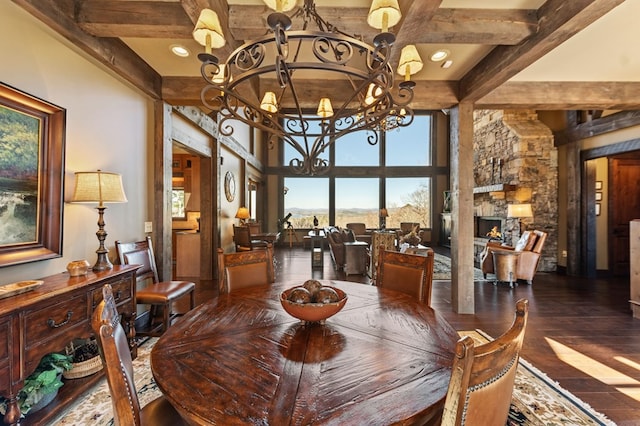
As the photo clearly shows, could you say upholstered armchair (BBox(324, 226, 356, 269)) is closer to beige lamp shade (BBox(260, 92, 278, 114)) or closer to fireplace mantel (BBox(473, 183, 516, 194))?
fireplace mantel (BBox(473, 183, 516, 194))

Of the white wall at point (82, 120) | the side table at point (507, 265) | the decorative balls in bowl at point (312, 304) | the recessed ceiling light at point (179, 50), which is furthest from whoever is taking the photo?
the side table at point (507, 265)

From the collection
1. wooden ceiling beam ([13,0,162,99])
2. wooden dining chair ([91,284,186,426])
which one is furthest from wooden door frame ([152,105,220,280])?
wooden dining chair ([91,284,186,426])

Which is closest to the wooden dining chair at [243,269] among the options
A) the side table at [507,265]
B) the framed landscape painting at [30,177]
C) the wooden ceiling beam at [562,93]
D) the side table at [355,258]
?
the framed landscape painting at [30,177]

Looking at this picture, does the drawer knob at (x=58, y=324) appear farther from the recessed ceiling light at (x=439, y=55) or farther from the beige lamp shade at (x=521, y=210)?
the beige lamp shade at (x=521, y=210)

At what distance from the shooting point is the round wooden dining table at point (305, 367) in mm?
794

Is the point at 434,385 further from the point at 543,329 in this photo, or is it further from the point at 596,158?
the point at 596,158

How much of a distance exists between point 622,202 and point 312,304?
7.62 m

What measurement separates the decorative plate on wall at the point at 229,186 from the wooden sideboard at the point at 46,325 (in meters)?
3.79

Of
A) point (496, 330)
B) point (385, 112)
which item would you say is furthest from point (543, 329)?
point (385, 112)

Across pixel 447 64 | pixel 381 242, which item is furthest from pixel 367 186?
pixel 447 64

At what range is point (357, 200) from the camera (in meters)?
10.6

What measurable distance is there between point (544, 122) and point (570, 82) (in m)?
3.93

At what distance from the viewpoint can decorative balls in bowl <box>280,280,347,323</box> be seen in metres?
1.29

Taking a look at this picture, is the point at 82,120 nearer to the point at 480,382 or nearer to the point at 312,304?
the point at 312,304
